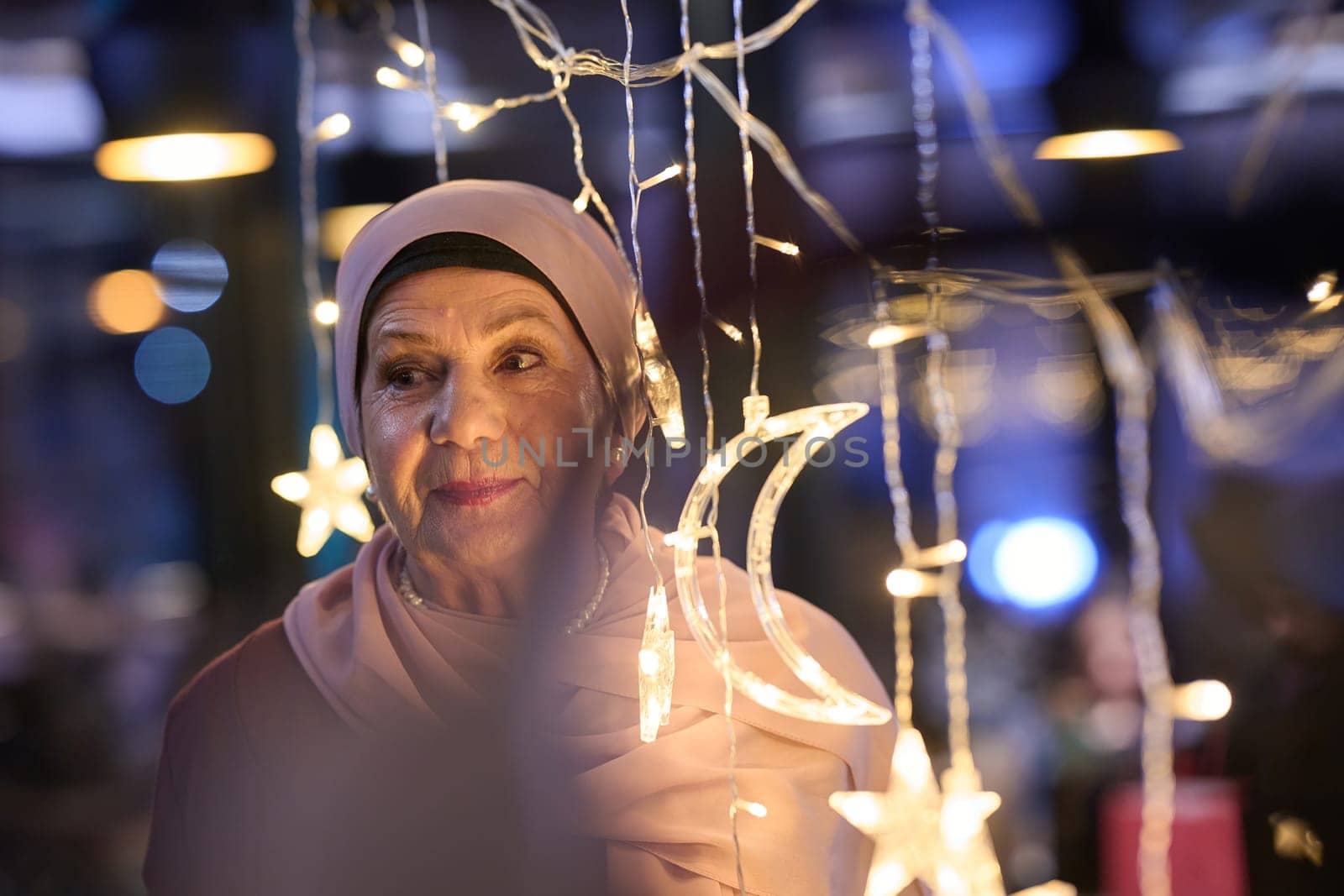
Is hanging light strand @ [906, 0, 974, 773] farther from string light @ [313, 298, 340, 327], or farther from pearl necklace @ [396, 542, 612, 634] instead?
string light @ [313, 298, 340, 327]

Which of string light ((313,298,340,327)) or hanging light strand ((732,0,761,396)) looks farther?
string light ((313,298,340,327))

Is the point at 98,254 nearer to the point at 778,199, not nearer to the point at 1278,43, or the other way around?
the point at 778,199

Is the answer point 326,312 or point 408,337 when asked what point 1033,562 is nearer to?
point 408,337

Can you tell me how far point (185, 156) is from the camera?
1.28 meters

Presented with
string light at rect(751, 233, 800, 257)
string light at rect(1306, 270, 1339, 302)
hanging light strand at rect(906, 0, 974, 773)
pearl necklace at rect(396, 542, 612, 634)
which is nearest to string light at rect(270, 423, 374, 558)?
pearl necklace at rect(396, 542, 612, 634)

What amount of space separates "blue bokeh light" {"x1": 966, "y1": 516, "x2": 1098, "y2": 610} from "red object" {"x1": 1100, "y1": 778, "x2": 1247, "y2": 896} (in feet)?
0.67

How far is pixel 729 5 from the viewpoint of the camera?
110cm

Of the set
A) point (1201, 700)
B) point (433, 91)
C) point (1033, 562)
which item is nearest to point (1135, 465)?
point (1033, 562)

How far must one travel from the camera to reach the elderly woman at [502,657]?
1.08 meters

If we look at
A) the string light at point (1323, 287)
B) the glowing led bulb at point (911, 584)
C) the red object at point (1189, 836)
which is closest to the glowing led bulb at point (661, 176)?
the glowing led bulb at point (911, 584)

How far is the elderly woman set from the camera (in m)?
1.08

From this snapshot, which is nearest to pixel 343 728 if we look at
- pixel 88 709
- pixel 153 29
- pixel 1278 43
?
pixel 88 709

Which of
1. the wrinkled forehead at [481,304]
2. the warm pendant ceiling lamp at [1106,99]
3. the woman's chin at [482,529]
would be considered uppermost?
the warm pendant ceiling lamp at [1106,99]

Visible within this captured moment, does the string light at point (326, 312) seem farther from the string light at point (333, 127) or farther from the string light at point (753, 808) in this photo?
the string light at point (753, 808)
